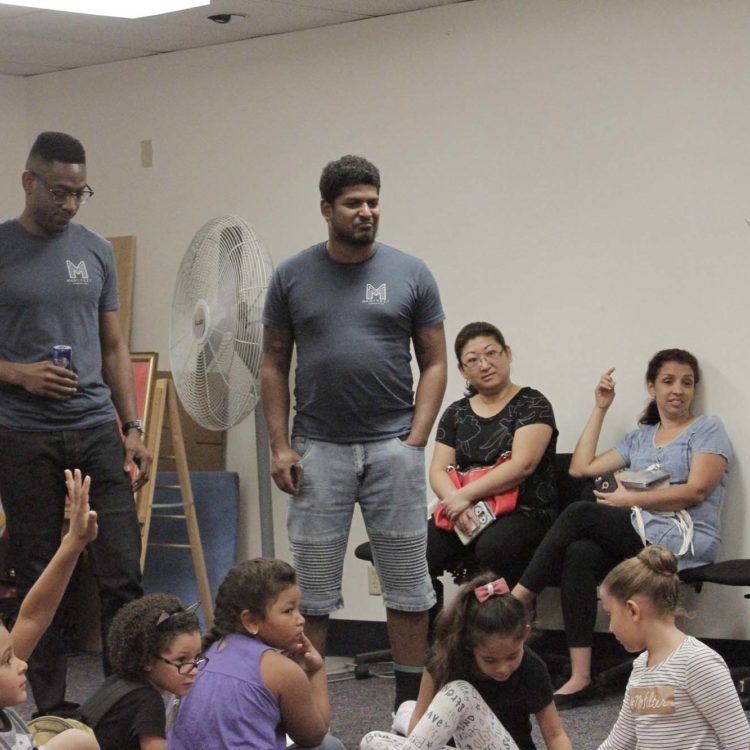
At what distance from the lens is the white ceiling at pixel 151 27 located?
4863 millimetres

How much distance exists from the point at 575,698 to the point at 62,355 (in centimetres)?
186

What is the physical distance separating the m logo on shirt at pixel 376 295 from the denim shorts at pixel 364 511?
352mm

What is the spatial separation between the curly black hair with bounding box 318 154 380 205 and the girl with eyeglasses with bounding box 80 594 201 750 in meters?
1.14

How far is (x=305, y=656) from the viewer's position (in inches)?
114

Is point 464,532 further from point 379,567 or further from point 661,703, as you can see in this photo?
point 661,703

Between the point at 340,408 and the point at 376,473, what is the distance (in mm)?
188

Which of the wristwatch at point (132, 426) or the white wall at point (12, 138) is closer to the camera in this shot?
the wristwatch at point (132, 426)

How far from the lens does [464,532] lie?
14.3 feet

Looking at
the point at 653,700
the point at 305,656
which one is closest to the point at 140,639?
the point at 305,656

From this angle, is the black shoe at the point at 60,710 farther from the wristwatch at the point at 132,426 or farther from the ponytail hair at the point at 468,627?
the ponytail hair at the point at 468,627

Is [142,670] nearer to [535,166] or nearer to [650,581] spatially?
[650,581]

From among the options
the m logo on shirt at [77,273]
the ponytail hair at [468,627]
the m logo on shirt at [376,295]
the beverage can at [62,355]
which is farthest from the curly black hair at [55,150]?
the ponytail hair at [468,627]

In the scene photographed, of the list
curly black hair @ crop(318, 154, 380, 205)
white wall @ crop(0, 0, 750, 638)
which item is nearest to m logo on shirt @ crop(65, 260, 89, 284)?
curly black hair @ crop(318, 154, 380, 205)

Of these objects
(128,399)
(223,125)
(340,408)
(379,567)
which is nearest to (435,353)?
(340,408)
